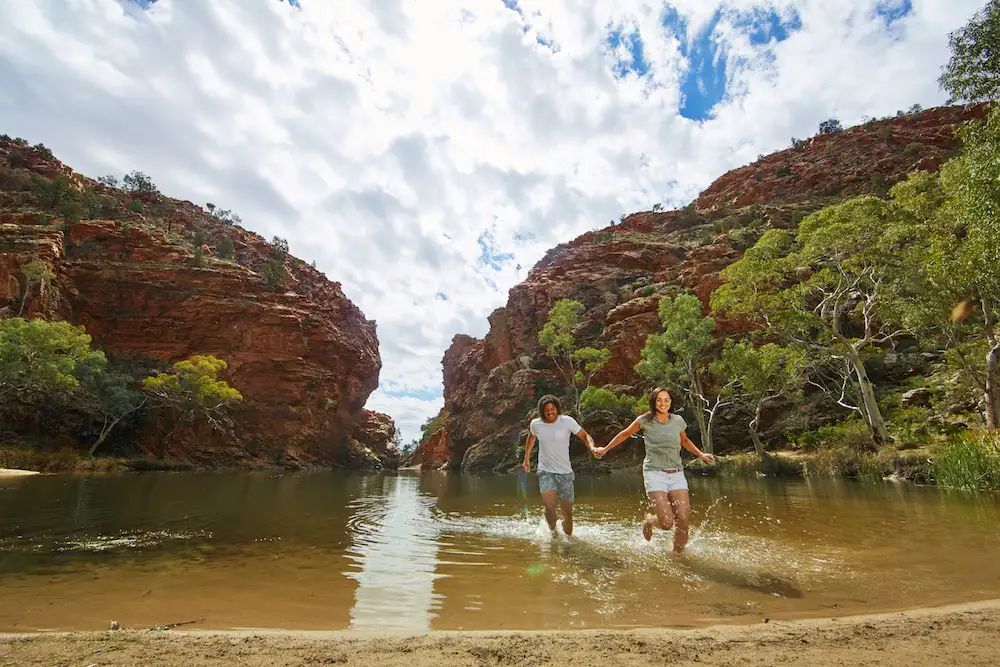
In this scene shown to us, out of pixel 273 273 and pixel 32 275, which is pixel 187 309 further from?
pixel 32 275

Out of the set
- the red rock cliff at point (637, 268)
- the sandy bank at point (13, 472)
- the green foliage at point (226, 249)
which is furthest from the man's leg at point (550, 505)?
the green foliage at point (226, 249)

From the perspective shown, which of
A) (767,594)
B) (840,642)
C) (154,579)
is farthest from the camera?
(154,579)

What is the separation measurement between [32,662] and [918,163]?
71.2m

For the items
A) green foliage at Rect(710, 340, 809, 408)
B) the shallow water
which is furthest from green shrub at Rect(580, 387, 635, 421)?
the shallow water

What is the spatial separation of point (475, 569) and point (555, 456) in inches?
84.2

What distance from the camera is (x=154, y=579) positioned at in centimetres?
440

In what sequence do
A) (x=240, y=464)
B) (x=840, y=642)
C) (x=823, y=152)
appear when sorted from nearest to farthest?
(x=840, y=642), (x=240, y=464), (x=823, y=152)

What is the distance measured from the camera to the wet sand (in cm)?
244

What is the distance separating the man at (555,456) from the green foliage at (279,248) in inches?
2636

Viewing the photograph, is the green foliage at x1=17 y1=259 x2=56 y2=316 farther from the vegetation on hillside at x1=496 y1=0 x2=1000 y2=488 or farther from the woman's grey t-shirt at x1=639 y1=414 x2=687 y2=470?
the woman's grey t-shirt at x1=639 y1=414 x2=687 y2=470

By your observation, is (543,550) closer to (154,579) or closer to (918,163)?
(154,579)

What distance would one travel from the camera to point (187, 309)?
5012 centimetres

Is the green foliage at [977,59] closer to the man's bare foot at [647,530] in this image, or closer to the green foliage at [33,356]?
the man's bare foot at [647,530]

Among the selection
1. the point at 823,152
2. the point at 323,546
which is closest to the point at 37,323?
the point at 323,546
